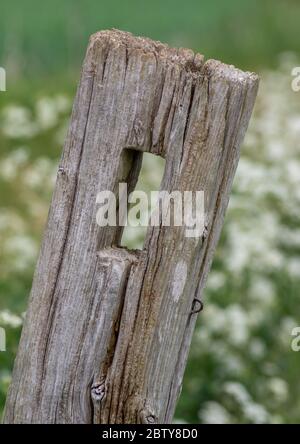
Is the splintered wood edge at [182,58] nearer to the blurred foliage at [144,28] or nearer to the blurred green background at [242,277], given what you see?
the blurred green background at [242,277]

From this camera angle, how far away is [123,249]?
8.87 feet

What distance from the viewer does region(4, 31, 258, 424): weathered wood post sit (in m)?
2.60

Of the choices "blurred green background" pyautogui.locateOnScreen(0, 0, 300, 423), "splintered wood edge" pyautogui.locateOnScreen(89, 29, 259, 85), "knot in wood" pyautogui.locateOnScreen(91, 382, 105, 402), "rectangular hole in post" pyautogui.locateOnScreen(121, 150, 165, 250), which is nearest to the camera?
"splintered wood edge" pyautogui.locateOnScreen(89, 29, 259, 85)

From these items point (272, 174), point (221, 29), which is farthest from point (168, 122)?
point (221, 29)

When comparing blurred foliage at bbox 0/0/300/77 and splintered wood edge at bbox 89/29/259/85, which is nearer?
splintered wood edge at bbox 89/29/259/85

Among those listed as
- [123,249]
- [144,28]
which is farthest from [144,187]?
[144,28]

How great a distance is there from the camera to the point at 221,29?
11914mm

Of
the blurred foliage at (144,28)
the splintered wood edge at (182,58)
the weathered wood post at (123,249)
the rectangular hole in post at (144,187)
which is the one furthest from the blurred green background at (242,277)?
the blurred foliage at (144,28)

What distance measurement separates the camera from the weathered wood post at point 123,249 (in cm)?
260

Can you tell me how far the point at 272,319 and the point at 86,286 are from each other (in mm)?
2606

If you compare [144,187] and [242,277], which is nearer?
[242,277]

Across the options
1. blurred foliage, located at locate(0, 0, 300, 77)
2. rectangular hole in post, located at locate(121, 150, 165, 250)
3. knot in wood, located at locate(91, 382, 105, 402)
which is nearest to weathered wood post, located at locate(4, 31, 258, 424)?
knot in wood, located at locate(91, 382, 105, 402)

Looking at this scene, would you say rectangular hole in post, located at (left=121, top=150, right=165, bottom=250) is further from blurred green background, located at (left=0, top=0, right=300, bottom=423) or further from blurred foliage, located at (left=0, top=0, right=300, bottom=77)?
blurred foliage, located at (left=0, top=0, right=300, bottom=77)

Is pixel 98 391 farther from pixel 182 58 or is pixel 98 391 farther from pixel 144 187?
pixel 144 187
